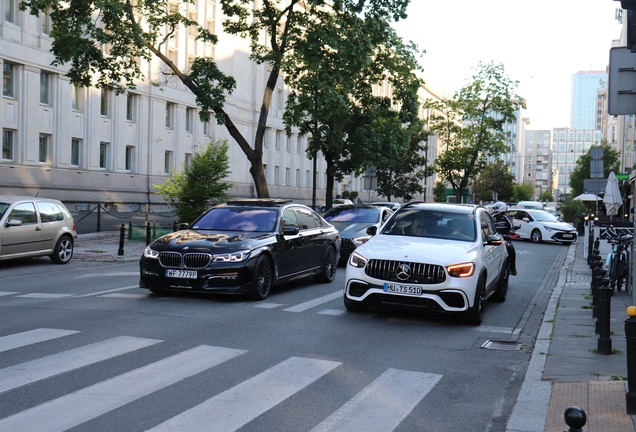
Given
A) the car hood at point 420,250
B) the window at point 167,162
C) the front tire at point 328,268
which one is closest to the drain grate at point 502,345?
the car hood at point 420,250

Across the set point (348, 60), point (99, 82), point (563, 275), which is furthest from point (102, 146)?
point (563, 275)

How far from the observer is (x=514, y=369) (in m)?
7.59

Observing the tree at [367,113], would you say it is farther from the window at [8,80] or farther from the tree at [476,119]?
the tree at [476,119]

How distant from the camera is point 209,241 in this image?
11664 mm

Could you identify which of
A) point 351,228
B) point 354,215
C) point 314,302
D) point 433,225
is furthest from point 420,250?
point 354,215

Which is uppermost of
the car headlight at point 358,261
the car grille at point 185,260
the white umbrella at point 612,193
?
the white umbrella at point 612,193

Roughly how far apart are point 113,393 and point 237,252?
217 inches

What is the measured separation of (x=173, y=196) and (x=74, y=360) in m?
19.2

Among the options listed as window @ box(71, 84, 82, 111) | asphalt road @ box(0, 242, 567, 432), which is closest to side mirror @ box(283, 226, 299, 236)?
asphalt road @ box(0, 242, 567, 432)

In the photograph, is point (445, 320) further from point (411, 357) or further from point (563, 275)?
point (563, 275)

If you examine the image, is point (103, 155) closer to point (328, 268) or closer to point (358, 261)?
point (328, 268)

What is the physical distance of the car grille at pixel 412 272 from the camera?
988 cm

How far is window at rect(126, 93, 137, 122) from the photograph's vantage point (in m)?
43.8

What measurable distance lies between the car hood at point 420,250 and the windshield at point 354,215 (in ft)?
28.5
